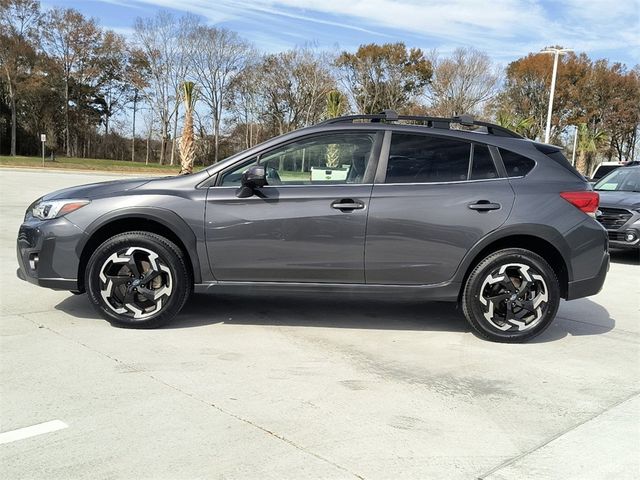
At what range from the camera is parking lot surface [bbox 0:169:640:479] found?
277 centimetres

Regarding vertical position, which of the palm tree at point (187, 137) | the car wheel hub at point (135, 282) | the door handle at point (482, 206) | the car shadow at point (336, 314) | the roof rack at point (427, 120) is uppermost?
the palm tree at point (187, 137)

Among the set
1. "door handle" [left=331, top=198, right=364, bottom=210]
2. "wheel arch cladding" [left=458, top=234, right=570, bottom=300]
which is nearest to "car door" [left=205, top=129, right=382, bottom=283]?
"door handle" [left=331, top=198, right=364, bottom=210]

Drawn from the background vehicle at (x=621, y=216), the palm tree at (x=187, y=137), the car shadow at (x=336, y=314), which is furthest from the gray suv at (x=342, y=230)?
the palm tree at (x=187, y=137)

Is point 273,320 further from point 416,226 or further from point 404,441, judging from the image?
point 404,441

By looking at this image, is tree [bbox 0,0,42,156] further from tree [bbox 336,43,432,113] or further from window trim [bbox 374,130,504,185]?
window trim [bbox 374,130,504,185]

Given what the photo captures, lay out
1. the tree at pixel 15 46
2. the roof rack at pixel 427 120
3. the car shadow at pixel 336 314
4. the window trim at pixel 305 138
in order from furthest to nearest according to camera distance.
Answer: the tree at pixel 15 46 → the car shadow at pixel 336 314 → the roof rack at pixel 427 120 → the window trim at pixel 305 138

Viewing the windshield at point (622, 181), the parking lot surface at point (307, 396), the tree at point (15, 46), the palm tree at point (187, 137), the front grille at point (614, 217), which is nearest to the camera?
the parking lot surface at point (307, 396)

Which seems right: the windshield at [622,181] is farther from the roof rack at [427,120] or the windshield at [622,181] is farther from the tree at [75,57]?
the tree at [75,57]

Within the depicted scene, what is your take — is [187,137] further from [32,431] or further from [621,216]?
[32,431]

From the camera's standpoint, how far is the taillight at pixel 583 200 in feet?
15.4

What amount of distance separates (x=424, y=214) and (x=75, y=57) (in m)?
59.8

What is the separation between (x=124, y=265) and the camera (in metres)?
4.63

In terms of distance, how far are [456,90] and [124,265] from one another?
159ft

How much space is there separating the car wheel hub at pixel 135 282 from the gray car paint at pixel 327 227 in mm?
271
